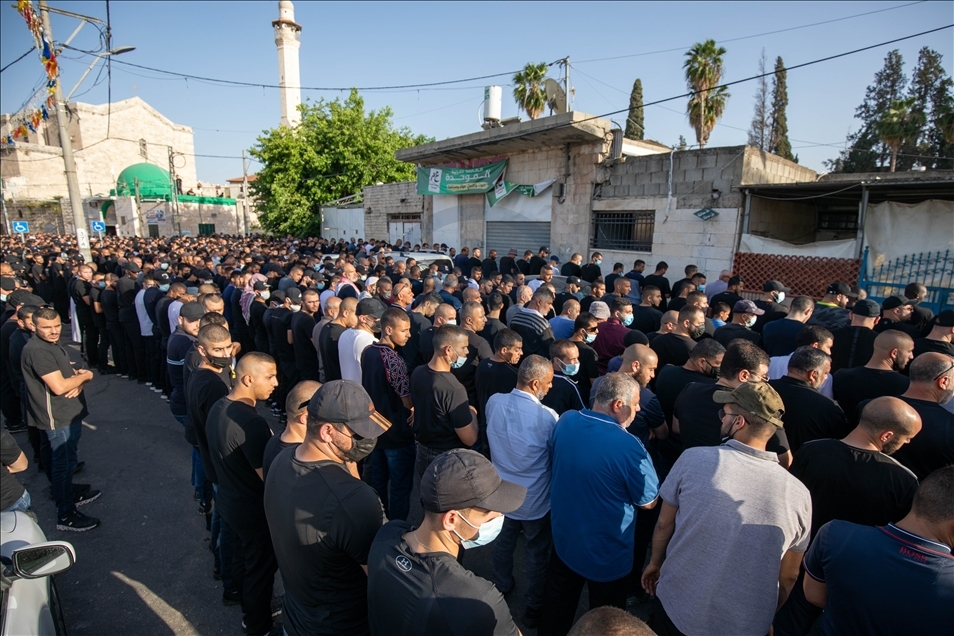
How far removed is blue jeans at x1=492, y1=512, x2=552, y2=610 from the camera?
3274mm

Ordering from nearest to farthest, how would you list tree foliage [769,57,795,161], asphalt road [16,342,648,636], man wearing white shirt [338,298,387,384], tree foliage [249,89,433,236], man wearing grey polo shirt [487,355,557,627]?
man wearing grey polo shirt [487,355,557,627]
asphalt road [16,342,648,636]
man wearing white shirt [338,298,387,384]
tree foliage [249,89,433,236]
tree foliage [769,57,795,161]

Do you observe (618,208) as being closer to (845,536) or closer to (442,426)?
(442,426)

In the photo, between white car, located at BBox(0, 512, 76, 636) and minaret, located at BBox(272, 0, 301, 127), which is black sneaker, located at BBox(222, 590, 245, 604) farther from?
minaret, located at BBox(272, 0, 301, 127)

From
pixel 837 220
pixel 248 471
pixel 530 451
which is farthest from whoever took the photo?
pixel 837 220

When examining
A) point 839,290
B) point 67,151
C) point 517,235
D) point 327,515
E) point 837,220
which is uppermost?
point 67,151

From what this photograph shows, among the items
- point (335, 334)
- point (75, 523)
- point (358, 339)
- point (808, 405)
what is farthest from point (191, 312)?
point (808, 405)

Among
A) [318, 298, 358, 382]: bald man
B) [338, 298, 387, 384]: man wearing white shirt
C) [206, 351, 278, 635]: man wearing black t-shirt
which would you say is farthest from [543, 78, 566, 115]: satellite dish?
[206, 351, 278, 635]: man wearing black t-shirt

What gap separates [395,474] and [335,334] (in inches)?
66.7

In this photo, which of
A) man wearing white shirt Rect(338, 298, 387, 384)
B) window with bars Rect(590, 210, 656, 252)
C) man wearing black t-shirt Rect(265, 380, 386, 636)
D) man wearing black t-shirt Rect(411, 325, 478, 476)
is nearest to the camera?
man wearing black t-shirt Rect(265, 380, 386, 636)

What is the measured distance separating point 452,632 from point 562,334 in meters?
4.16

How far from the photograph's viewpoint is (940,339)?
4.57m

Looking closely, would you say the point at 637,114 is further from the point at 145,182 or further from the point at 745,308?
the point at 145,182

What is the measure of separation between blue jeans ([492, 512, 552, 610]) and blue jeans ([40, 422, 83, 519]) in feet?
12.7

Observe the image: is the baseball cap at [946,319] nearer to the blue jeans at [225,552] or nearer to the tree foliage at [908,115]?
the blue jeans at [225,552]
